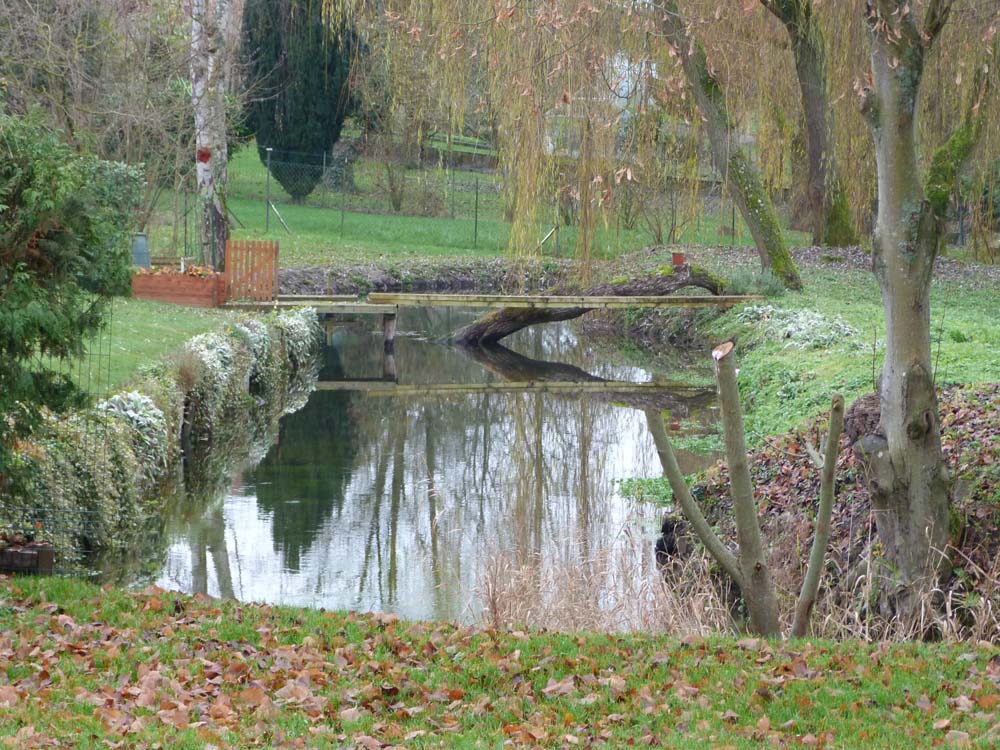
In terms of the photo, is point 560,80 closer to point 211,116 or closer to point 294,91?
point 211,116

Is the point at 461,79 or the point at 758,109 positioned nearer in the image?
the point at 461,79

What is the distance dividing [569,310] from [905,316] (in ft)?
50.9

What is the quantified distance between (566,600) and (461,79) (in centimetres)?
564

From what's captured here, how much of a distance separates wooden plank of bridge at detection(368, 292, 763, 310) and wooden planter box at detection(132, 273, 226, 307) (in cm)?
298

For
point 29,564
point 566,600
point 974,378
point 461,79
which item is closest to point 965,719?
point 566,600

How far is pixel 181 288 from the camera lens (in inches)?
750

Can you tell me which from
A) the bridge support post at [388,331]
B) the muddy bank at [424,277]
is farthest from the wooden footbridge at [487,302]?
the muddy bank at [424,277]

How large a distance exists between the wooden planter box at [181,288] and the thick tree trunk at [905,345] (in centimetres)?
1394

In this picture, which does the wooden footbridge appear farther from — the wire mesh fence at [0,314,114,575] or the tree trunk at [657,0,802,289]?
the wire mesh fence at [0,314,114,575]

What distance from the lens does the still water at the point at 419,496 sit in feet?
29.9

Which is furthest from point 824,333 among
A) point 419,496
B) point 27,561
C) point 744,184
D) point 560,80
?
point 27,561

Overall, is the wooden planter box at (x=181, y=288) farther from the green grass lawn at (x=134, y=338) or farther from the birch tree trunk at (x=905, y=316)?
the birch tree trunk at (x=905, y=316)

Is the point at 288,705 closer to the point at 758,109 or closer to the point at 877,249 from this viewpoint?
the point at 877,249

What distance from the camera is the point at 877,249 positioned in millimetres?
7160
